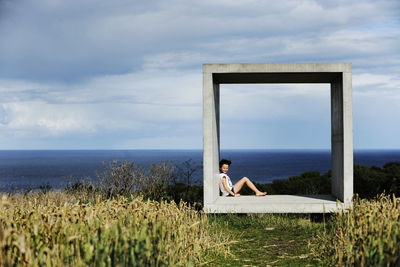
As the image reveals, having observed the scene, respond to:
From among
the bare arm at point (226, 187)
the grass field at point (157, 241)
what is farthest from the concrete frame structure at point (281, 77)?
the grass field at point (157, 241)

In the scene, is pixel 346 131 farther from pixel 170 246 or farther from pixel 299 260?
pixel 170 246

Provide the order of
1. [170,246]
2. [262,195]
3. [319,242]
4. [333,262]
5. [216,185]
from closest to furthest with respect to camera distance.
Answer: [170,246], [333,262], [319,242], [216,185], [262,195]

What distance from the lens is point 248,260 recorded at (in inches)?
185

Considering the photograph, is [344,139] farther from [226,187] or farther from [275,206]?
[226,187]

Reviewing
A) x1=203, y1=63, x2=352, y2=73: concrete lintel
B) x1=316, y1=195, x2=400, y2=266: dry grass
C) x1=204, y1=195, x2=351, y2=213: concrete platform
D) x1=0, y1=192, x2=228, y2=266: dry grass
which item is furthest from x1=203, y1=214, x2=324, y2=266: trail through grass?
x1=203, y1=63, x2=352, y2=73: concrete lintel

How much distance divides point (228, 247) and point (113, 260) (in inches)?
82.4

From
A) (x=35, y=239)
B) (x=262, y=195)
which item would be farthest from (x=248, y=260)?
(x=262, y=195)

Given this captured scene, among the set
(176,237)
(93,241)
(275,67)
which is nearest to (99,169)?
(275,67)

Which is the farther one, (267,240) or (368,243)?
(267,240)

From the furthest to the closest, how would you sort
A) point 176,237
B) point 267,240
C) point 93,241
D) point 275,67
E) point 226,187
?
point 226,187, point 275,67, point 267,240, point 176,237, point 93,241

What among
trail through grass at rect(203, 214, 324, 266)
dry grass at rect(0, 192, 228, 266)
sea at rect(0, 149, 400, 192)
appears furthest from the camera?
sea at rect(0, 149, 400, 192)

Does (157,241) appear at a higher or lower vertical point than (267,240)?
higher

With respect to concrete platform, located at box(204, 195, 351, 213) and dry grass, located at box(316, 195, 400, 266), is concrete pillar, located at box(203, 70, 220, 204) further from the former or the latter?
dry grass, located at box(316, 195, 400, 266)

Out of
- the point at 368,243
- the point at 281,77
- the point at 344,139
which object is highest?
the point at 281,77
